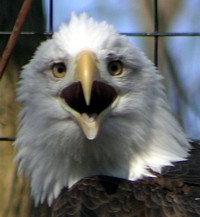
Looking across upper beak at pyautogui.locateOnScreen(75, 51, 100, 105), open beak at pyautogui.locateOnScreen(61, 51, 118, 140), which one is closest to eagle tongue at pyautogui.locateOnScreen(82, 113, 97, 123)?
open beak at pyautogui.locateOnScreen(61, 51, 118, 140)

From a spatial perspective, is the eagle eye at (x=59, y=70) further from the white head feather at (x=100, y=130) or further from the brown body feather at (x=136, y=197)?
the brown body feather at (x=136, y=197)

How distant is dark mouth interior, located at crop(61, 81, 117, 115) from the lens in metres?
4.47

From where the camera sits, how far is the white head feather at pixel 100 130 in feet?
15.0

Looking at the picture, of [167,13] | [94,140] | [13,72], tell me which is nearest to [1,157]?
[13,72]

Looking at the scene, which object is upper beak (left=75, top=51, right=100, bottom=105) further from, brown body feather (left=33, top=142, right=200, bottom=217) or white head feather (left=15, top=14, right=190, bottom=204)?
brown body feather (left=33, top=142, right=200, bottom=217)

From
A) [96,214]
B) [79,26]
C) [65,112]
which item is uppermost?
[79,26]

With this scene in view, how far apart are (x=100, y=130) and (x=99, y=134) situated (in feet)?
0.18

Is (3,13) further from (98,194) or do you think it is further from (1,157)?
(98,194)

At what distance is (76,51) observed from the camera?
455cm

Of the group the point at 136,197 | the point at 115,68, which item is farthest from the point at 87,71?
the point at 136,197

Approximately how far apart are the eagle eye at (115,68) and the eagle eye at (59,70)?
0.55ft

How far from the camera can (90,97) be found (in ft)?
14.2

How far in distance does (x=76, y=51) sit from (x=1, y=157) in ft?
3.50

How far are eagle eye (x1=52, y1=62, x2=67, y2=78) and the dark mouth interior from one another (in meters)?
0.08
